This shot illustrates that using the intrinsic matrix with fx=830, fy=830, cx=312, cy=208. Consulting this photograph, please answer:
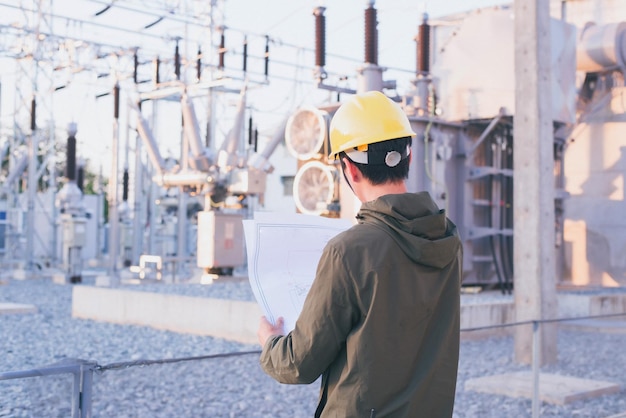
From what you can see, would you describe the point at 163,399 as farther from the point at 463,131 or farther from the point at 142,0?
the point at 142,0

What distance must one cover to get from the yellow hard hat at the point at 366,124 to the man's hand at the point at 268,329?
1.25 ft

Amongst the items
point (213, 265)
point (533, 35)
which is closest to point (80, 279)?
point (213, 265)

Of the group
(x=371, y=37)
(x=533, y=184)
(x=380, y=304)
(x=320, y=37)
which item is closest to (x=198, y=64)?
(x=320, y=37)

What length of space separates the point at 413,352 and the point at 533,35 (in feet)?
18.3

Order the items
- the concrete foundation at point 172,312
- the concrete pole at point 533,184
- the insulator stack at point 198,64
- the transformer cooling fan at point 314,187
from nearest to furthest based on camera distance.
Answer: the concrete pole at point 533,184
the concrete foundation at point 172,312
the transformer cooling fan at point 314,187
the insulator stack at point 198,64

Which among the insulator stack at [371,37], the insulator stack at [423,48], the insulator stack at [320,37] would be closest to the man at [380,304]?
the insulator stack at [371,37]

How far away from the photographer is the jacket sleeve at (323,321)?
156cm

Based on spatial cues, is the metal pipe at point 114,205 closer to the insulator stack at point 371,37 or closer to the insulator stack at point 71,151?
the insulator stack at point 71,151

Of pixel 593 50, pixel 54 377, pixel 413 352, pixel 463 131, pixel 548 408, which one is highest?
pixel 593 50

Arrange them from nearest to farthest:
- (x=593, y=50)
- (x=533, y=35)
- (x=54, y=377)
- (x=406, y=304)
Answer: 1. (x=406, y=304)
2. (x=54, y=377)
3. (x=533, y=35)
4. (x=593, y=50)

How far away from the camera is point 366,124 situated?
171cm

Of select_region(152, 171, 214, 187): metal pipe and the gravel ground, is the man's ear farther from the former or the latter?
select_region(152, 171, 214, 187): metal pipe

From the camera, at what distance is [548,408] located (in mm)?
5355

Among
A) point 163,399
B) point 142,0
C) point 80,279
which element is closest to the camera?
point 163,399
